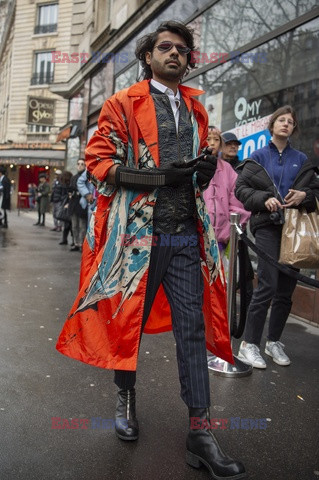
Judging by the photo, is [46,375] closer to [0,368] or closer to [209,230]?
[0,368]

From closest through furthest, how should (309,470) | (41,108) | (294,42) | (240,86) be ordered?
(309,470)
(294,42)
(240,86)
(41,108)

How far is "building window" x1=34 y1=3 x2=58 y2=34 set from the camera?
39.2 metres

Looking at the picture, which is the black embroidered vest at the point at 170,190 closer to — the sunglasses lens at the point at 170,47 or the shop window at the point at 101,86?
the sunglasses lens at the point at 170,47

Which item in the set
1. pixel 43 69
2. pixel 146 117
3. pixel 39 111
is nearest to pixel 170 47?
pixel 146 117

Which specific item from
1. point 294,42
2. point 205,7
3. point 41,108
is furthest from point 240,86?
point 41,108

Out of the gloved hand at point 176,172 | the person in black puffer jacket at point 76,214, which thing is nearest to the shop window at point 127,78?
the person in black puffer jacket at point 76,214

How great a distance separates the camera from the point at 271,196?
12.6ft

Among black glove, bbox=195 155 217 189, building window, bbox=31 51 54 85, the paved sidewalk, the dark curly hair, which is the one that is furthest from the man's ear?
building window, bbox=31 51 54 85

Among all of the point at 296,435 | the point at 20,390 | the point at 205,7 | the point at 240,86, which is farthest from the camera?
the point at 205,7

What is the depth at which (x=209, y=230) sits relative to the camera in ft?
8.83

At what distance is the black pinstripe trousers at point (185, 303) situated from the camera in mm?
2496

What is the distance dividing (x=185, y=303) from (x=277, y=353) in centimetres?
194

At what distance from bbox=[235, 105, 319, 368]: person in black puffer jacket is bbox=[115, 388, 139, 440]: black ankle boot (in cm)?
151

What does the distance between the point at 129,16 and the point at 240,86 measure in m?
6.71
